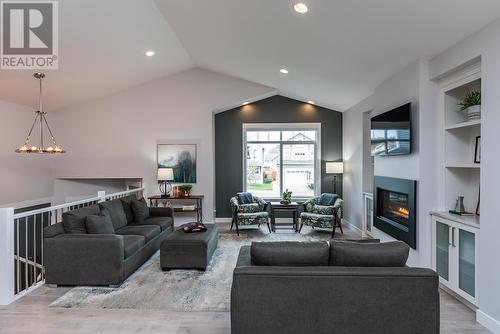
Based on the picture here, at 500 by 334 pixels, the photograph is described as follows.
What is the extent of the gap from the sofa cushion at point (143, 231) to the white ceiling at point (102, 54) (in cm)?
291

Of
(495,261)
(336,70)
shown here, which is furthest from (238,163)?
(495,261)

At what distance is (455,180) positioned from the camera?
12.5 ft

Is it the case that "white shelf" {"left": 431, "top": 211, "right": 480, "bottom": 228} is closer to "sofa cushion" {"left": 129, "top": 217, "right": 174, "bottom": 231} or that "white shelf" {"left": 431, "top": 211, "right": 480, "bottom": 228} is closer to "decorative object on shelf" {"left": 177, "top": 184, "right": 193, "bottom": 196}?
"sofa cushion" {"left": 129, "top": 217, "right": 174, "bottom": 231}

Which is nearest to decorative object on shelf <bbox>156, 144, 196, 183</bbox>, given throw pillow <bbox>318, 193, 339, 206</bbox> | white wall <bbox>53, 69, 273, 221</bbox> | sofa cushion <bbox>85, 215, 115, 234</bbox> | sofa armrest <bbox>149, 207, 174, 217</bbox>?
white wall <bbox>53, 69, 273, 221</bbox>

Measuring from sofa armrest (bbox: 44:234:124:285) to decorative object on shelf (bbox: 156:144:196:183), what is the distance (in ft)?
12.6

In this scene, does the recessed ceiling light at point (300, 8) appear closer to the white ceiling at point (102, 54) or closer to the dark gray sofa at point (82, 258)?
the white ceiling at point (102, 54)

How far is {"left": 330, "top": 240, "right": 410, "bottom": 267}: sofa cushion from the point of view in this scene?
8.05 ft

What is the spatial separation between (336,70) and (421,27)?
1880 mm

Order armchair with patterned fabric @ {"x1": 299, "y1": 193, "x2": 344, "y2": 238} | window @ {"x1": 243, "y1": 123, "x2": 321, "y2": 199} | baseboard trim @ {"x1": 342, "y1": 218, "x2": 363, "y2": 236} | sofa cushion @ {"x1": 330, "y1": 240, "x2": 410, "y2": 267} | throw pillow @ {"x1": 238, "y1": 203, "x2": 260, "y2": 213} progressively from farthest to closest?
window @ {"x1": 243, "y1": 123, "x2": 321, "y2": 199} → throw pillow @ {"x1": 238, "y1": 203, "x2": 260, "y2": 213} → baseboard trim @ {"x1": 342, "y1": 218, "x2": 363, "y2": 236} → armchair with patterned fabric @ {"x1": 299, "y1": 193, "x2": 344, "y2": 238} → sofa cushion @ {"x1": 330, "y1": 240, "x2": 410, "y2": 267}

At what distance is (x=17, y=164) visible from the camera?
6566mm

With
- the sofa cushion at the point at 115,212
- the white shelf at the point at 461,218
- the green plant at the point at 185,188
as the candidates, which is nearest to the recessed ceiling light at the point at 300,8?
the white shelf at the point at 461,218

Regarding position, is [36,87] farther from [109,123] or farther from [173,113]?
[173,113]

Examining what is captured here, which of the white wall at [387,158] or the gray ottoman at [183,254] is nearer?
the white wall at [387,158]

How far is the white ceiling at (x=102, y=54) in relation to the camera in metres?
4.33
